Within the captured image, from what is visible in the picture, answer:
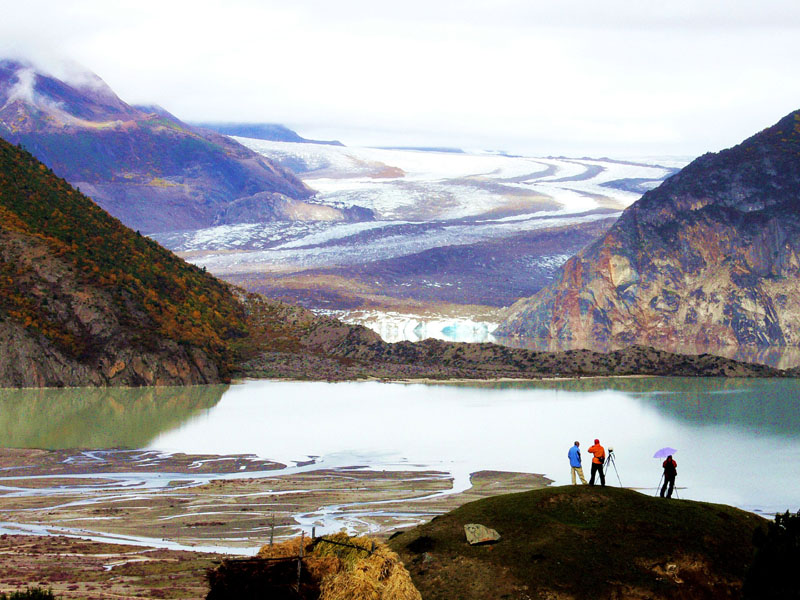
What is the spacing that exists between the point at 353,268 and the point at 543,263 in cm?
3185

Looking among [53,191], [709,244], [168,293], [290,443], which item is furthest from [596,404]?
[709,244]

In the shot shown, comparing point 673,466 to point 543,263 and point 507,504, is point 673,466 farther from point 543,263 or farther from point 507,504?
point 543,263

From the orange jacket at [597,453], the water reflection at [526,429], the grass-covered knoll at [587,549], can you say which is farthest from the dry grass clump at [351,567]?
the water reflection at [526,429]

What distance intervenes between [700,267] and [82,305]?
75.0 m

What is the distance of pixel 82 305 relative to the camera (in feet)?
232

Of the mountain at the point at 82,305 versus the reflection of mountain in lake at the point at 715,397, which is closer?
the reflection of mountain in lake at the point at 715,397

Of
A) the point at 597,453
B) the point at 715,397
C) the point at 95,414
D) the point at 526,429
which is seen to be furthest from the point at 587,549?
the point at 715,397

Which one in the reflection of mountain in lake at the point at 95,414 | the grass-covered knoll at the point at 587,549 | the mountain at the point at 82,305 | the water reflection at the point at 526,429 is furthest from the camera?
the mountain at the point at 82,305

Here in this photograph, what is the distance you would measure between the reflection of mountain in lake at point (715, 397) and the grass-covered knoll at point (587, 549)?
110 ft

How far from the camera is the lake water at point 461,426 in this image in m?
37.7

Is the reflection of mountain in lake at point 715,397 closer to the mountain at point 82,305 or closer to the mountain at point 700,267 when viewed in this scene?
the mountain at point 82,305

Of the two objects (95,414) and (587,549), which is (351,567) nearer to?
(587,549)

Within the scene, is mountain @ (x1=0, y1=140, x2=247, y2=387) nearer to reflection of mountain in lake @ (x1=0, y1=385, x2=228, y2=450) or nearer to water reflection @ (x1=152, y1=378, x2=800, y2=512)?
reflection of mountain in lake @ (x1=0, y1=385, x2=228, y2=450)

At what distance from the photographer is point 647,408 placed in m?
59.5
